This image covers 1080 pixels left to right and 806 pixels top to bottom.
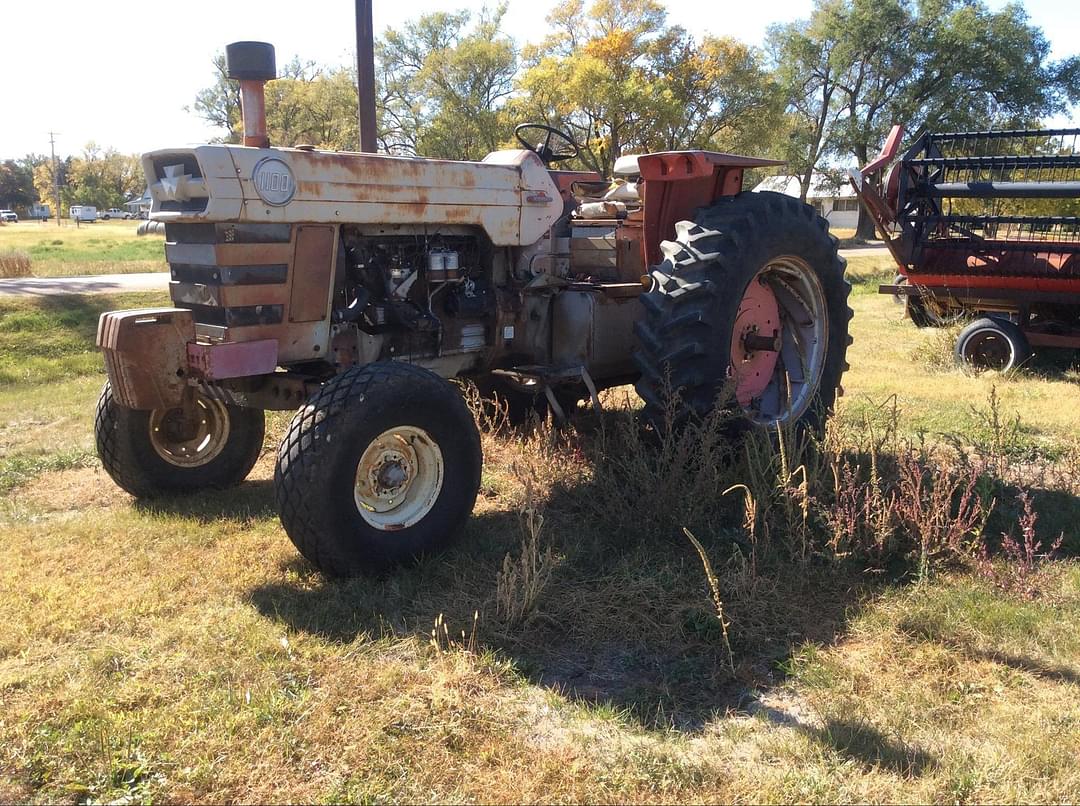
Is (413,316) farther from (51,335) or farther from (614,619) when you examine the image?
(51,335)

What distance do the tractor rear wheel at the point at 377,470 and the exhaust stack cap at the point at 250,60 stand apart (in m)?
1.41

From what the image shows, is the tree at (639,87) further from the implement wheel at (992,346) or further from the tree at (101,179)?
the tree at (101,179)

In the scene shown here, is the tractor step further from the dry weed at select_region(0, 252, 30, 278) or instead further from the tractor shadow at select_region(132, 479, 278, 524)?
the dry weed at select_region(0, 252, 30, 278)

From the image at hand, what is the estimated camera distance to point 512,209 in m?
4.52

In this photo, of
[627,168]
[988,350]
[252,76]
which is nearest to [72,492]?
[252,76]

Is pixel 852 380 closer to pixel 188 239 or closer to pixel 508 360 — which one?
pixel 508 360

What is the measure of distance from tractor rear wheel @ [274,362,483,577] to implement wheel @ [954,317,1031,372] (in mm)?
6097

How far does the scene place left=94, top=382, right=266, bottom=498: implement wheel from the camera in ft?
14.6

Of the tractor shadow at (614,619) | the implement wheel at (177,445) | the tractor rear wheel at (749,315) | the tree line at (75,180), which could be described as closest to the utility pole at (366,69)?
the implement wheel at (177,445)

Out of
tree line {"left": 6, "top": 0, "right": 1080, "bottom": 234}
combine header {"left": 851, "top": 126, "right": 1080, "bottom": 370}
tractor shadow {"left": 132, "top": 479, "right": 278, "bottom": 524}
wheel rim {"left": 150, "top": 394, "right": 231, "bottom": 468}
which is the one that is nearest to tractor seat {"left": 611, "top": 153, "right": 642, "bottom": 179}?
wheel rim {"left": 150, "top": 394, "right": 231, "bottom": 468}

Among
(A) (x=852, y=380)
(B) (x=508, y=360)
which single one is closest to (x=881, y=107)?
(A) (x=852, y=380)

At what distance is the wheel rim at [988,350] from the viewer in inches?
313

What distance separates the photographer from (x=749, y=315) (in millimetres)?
5062

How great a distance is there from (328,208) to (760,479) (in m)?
2.41
